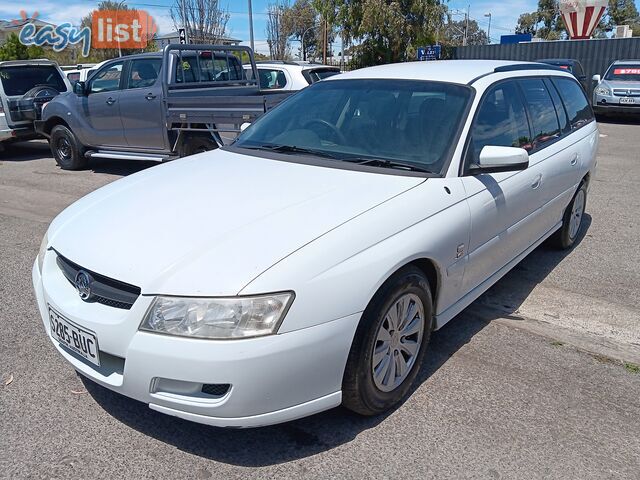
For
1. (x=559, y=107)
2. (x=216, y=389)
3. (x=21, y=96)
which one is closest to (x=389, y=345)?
(x=216, y=389)

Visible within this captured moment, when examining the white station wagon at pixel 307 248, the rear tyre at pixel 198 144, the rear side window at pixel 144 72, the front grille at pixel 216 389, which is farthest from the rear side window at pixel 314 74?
the front grille at pixel 216 389

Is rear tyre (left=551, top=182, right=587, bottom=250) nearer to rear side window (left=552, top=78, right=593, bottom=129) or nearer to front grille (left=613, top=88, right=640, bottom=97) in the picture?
rear side window (left=552, top=78, right=593, bottom=129)

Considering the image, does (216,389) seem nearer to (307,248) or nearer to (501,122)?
(307,248)

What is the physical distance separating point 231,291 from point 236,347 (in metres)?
0.22

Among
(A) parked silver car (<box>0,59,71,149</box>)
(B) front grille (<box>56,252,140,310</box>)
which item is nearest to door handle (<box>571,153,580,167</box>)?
(B) front grille (<box>56,252,140,310</box>)

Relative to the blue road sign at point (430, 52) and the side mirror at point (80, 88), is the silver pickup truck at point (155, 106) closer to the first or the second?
the side mirror at point (80, 88)

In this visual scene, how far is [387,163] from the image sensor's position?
333 centimetres

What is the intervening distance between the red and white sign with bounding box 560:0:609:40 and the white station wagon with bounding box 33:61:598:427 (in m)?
24.0

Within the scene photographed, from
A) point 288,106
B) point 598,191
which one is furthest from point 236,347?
point 598,191

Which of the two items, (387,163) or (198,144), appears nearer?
(387,163)

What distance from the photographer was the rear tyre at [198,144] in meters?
7.64

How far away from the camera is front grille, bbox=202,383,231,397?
2.31 metres

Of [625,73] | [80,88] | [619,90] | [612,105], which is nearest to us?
[80,88]

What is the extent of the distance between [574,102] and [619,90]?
1317 centimetres
